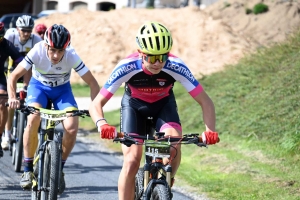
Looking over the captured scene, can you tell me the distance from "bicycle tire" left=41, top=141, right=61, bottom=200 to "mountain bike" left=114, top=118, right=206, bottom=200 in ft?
Answer: 5.01

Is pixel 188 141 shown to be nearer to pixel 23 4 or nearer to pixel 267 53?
pixel 267 53

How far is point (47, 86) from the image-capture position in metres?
9.20

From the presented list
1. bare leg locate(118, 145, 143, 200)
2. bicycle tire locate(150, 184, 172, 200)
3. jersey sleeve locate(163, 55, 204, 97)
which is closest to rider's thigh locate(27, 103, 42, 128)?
bare leg locate(118, 145, 143, 200)

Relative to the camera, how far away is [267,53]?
17.2 metres

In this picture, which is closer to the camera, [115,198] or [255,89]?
[115,198]

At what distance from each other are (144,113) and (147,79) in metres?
0.37

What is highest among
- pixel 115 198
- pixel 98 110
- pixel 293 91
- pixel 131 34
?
pixel 131 34

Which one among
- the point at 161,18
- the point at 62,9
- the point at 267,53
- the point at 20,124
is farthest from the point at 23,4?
the point at 20,124

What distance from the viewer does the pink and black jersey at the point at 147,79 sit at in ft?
23.5

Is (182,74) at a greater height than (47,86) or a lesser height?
lesser

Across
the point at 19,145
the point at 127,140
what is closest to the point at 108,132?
the point at 127,140

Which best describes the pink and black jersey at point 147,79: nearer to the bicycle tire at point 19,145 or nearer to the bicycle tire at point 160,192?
the bicycle tire at point 160,192

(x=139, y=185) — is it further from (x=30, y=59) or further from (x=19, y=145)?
(x=19, y=145)

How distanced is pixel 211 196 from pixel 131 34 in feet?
74.9
